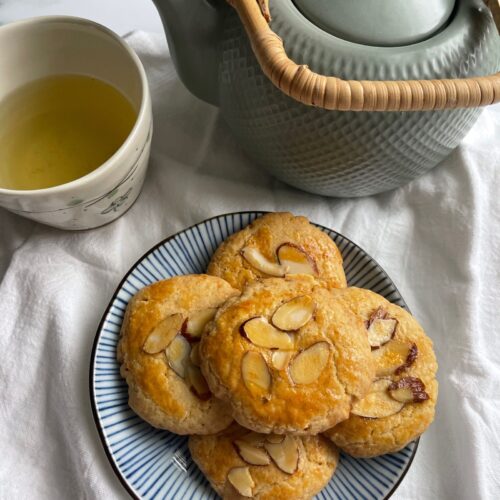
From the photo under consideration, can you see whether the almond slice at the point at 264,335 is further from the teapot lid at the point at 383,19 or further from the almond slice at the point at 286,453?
the teapot lid at the point at 383,19

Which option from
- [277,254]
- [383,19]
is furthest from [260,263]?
[383,19]

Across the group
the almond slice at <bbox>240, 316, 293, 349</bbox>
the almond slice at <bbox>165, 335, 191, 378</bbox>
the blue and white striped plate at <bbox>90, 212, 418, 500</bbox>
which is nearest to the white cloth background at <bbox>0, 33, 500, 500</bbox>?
the blue and white striped plate at <bbox>90, 212, 418, 500</bbox>

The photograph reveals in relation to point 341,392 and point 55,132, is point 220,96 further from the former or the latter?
point 341,392

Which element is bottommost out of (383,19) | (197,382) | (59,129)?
(197,382)

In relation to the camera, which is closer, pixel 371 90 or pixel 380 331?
pixel 371 90

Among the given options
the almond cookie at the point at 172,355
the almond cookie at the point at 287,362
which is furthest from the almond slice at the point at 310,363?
the almond cookie at the point at 172,355

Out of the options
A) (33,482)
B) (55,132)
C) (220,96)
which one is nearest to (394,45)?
(220,96)

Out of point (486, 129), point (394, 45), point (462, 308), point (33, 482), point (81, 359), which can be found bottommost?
point (33, 482)

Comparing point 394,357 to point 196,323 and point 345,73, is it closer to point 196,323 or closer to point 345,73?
point 196,323
